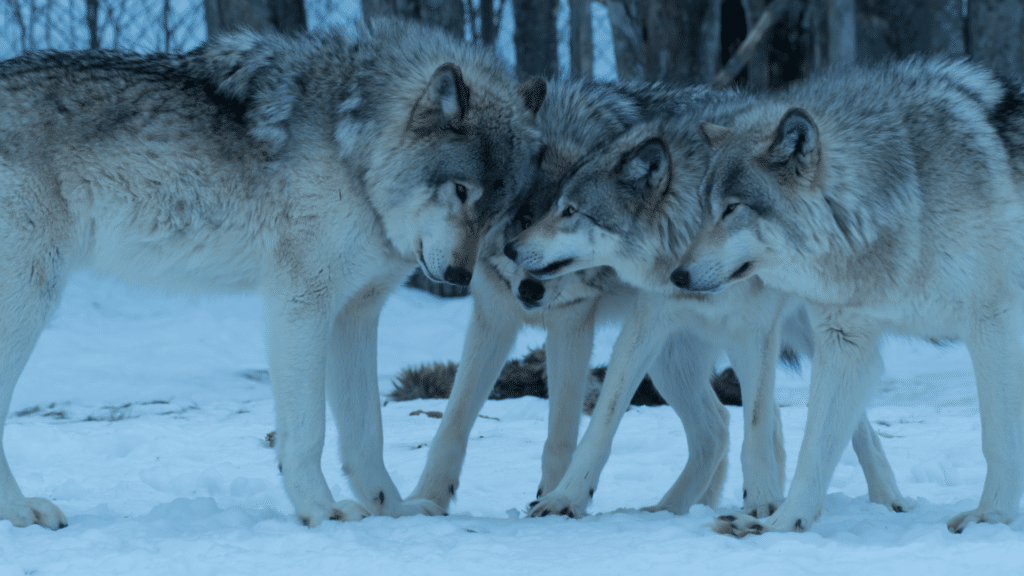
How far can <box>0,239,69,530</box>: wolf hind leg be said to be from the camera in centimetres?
319

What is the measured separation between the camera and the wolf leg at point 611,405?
3.64 m

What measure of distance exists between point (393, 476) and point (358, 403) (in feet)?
2.98

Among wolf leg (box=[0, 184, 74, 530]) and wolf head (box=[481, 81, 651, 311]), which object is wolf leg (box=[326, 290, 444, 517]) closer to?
wolf head (box=[481, 81, 651, 311])

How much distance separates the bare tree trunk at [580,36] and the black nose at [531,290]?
13640 mm

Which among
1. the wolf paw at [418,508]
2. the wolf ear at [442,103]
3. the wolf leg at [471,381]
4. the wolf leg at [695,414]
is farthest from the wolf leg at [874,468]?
the wolf ear at [442,103]

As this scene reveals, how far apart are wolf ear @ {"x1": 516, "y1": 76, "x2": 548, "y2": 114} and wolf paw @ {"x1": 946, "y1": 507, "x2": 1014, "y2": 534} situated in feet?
7.16

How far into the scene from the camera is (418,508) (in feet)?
12.5

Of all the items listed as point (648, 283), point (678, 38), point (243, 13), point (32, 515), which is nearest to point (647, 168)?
point (648, 283)

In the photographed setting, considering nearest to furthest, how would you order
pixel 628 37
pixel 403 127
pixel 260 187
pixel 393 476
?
pixel 260 187 → pixel 403 127 → pixel 393 476 → pixel 628 37

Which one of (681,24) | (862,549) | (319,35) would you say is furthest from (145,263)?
(681,24)

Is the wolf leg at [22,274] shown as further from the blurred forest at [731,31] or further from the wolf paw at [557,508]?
the blurred forest at [731,31]

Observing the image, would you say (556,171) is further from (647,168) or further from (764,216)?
(764,216)

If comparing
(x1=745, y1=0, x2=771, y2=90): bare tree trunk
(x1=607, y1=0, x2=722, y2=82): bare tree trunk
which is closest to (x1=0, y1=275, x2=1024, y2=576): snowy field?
(x1=607, y1=0, x2=722, y2=82): bare tree trunk

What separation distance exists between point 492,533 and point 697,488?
1333 millimetres
